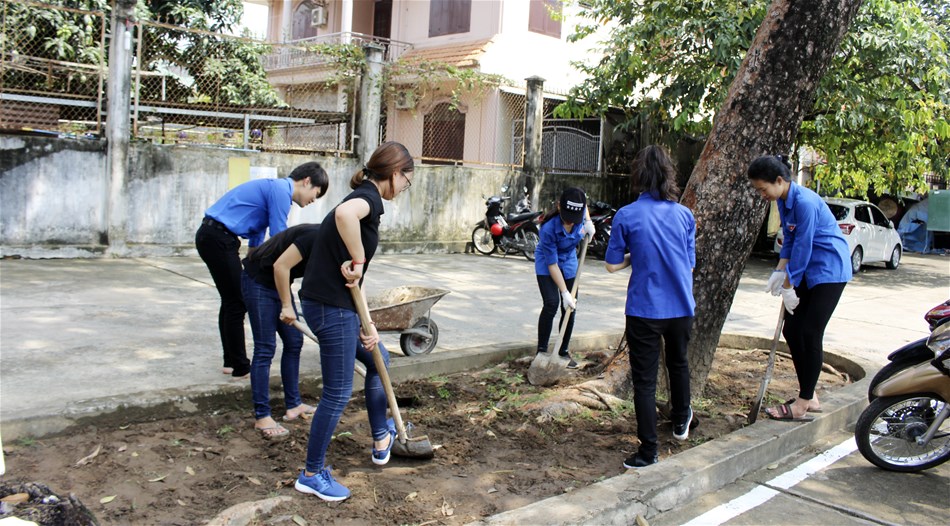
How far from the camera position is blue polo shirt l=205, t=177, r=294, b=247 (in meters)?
5.24

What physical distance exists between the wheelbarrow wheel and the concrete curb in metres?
2.70

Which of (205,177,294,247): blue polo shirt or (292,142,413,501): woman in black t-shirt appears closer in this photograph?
(292,142,413,501): woman in black t-shirt

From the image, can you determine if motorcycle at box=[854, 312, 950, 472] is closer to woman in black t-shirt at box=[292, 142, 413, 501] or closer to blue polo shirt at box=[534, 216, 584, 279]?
blue polo shirt at box=[534, 216, 584, 279]

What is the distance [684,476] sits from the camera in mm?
4070

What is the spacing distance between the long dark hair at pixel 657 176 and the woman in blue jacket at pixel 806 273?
0.72 meters

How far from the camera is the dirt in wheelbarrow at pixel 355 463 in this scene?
12.1ft

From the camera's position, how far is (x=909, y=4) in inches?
509

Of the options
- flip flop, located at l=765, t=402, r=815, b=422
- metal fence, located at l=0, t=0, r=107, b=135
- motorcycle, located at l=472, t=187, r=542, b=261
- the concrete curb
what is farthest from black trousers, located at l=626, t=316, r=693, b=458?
motorcycle, located at l=472, t=187, r=542, b=261

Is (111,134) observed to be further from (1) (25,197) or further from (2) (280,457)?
(2) (280,457)

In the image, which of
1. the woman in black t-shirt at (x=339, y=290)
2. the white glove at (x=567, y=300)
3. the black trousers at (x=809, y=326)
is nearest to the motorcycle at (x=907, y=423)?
the black trousers at (x=809, y=326)

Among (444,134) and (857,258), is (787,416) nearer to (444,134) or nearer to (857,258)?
(857,258)

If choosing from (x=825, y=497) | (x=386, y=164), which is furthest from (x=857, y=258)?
(x=386, y=164)

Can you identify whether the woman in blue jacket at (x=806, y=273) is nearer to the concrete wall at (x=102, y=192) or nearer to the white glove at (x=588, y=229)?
the white glove at (x=588, y=229)

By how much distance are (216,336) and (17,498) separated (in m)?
4.37
